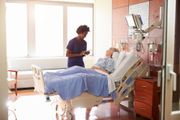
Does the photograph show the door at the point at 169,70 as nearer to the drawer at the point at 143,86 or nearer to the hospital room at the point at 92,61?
the hospital room at the point at 92,61

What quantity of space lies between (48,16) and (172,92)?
4596 millimetres

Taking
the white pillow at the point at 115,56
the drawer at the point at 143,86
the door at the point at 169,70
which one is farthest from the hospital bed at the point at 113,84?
the door at the point at 169,70

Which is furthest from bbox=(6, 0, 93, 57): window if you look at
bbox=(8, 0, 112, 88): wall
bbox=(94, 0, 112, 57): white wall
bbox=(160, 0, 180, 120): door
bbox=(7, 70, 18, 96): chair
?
bbox=(160, 0, 180, 120): door

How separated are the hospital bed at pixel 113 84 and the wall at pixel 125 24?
1.21 ft

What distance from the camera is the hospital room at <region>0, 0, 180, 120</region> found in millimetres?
3098

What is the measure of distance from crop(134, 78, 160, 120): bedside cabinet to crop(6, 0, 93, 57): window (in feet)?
11.1

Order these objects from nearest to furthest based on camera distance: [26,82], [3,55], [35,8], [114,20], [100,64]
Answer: [3,55]
[100,64]
[114,20]
[26,82]
[35,8]

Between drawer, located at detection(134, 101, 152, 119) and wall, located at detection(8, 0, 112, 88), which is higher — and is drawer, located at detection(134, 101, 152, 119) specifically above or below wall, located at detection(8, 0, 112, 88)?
below

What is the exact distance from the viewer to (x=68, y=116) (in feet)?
13.0

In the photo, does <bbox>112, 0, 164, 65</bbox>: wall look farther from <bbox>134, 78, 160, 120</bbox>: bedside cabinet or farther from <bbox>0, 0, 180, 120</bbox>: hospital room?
<bbox>134, 78, 160, 120</bbox>: bedside cabinet

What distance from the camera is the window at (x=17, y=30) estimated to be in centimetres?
658

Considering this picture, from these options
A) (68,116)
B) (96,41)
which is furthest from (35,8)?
(68,116)

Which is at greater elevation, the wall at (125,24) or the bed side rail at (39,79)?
the wall at (125,24)

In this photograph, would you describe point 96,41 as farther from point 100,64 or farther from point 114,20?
point 100,64
